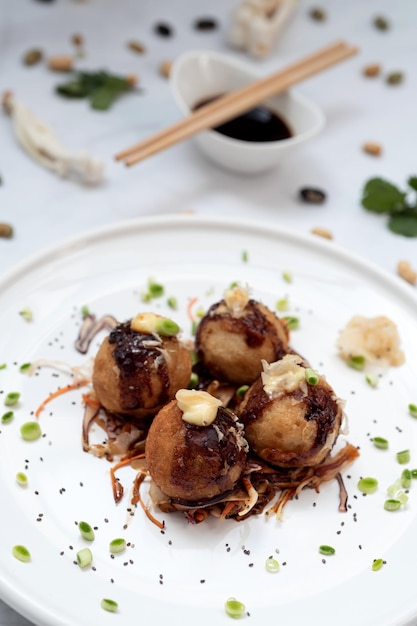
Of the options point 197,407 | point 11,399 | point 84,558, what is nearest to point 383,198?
point 197,407

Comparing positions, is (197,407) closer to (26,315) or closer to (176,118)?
(26,315)

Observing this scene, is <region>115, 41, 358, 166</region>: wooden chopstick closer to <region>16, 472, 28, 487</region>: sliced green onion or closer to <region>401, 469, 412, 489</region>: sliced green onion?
<region>16, 472, 28, 487</region>: sliced green onion

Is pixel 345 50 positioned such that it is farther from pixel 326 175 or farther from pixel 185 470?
pixel 185 470

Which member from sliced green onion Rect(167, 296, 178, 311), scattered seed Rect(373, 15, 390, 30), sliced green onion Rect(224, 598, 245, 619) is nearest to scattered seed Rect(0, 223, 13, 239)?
sliced green onion Rect(167, 296, 178, 311)

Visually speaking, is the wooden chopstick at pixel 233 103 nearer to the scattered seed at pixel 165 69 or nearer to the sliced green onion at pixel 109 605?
the scattered seed at pixel 165 69

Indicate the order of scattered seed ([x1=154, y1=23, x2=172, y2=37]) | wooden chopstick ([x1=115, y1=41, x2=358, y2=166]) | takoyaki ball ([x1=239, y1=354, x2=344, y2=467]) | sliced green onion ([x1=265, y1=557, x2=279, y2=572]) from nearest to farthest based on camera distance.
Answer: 1. sliced green onion ([x1=265, y1=557, x2=279, y2=572])
2. takoyaki ball ([x1=239, y1=354, x2=344, y2=467])
3. wooden chopstick ([x1=115, y1=41, x2=358, y2=166])
4. scattered seed ([x1=154, y1=23, x2=172, y2=37])
